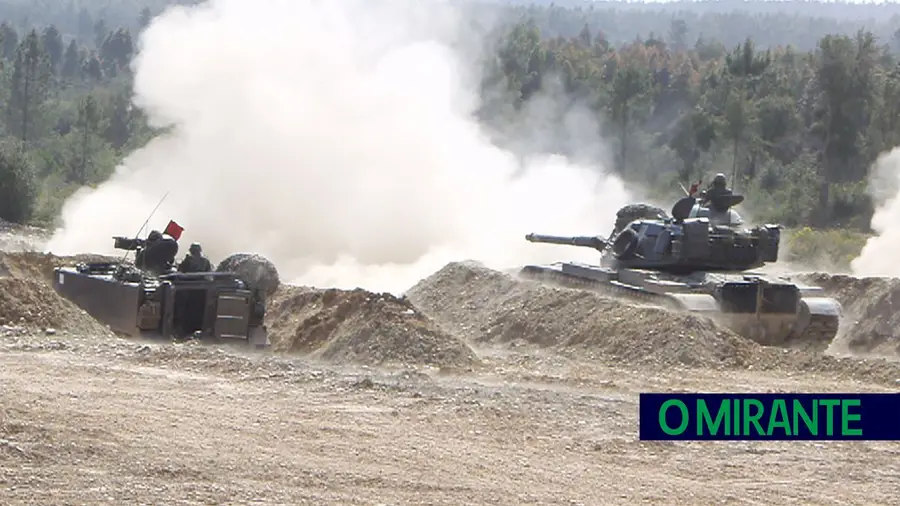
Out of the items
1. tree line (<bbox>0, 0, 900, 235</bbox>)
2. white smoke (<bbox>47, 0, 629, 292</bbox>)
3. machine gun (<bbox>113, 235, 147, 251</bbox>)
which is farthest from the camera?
tree line (<bbox>0, 0, 900, 235</bbox>)

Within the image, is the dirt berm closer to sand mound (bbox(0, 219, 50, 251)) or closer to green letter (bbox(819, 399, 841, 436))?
green letter (bbox(819, 399, 841, 436))

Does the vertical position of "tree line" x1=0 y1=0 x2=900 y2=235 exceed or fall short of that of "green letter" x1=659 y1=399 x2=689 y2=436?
it exceeds it

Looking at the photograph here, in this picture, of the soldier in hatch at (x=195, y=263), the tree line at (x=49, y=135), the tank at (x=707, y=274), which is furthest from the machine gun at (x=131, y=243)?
the tree line at (x=49, y=135)

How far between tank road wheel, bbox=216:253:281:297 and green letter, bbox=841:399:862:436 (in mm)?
13259

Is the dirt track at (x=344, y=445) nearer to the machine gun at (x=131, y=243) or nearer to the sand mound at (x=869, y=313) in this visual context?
the machine gun at (x=131, y=243)

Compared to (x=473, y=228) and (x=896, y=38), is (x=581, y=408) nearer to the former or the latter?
(x=473, y=228)

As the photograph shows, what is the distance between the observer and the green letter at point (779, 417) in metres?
9.10

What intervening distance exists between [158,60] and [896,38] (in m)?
159

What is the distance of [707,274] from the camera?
21.3 m

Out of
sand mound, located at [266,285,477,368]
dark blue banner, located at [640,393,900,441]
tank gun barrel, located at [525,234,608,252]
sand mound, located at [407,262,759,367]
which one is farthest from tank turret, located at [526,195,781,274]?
dark blue banner, located at [640,393,900,441]

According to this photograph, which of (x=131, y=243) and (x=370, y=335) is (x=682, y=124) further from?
(x=370, y=335)

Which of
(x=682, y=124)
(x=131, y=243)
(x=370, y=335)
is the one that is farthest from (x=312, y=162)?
(x=682, y=124)

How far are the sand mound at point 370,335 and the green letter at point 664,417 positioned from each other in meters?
7.55

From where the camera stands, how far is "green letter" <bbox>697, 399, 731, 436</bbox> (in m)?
8.98
